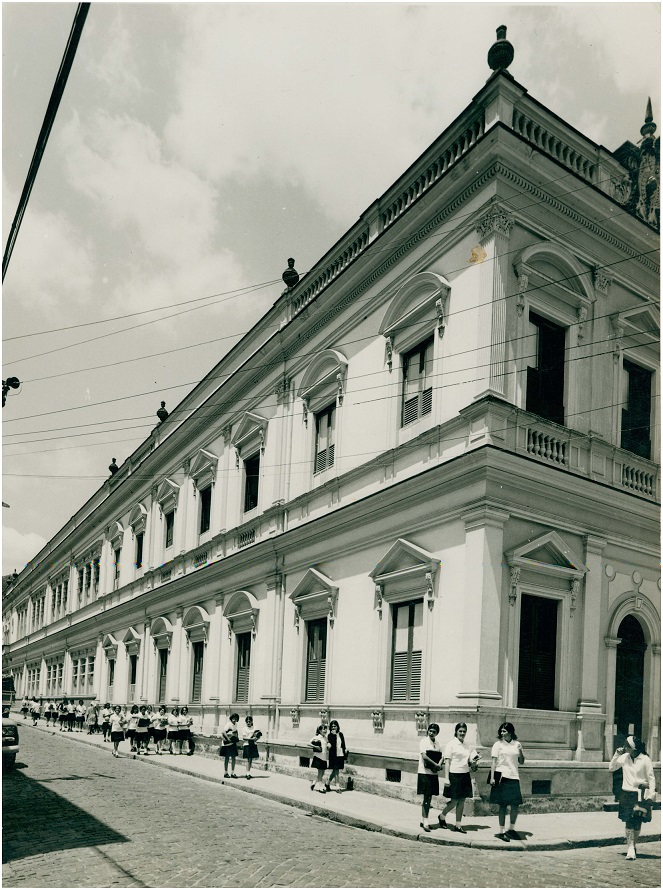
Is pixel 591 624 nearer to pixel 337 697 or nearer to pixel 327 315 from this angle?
pixel 337 697

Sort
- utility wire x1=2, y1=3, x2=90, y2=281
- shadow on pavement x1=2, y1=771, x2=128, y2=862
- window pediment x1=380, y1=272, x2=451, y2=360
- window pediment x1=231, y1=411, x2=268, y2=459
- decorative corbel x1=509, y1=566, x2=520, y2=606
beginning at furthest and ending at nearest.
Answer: window pediment x1=231, y1=411, x2=268, y2=459, window pediment x1=380, y1=272, x2=451, y2=360, decorative corbel x1=509, y1=566, x2=520, y2=606, shadow on pavement x1=2, y1=771, x2=128, y2=862, utility wire x1=2, y1=3, x2=90, y2=281

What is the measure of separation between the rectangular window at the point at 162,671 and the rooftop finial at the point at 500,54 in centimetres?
2141

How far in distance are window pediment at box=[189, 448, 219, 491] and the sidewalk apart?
35.8 feet

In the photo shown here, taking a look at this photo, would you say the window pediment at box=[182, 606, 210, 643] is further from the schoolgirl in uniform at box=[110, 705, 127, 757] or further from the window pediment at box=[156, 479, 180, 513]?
the window pediment at box=[156, 479, 180, 513]

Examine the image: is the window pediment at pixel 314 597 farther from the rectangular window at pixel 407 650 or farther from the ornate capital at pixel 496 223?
the ornate capital at pixel 496 223

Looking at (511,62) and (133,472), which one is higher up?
(511,62)

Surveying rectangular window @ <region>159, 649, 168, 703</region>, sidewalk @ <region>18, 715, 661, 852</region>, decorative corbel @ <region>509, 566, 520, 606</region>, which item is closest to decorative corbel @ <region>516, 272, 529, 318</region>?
decorative corbel @ <region>509, 566, 520, 606</region>

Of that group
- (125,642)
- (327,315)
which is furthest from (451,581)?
(125,642)

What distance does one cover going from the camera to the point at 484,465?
14086 mm

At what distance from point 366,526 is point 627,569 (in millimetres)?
4827

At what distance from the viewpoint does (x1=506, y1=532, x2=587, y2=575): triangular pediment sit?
14422 millimetres

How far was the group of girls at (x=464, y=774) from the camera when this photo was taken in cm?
1192

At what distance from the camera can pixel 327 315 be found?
2038 cm

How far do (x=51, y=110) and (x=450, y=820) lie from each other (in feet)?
34.0
